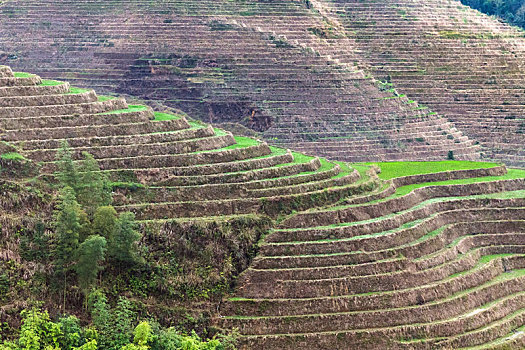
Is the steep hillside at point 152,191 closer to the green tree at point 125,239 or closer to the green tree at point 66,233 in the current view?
the green tree at point 66,233

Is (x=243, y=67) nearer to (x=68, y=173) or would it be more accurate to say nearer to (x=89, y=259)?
(x=68, y=173)

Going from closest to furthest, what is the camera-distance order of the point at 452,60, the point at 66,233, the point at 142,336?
the point at 142,336 → the point at 66,233 → the point at 452,60

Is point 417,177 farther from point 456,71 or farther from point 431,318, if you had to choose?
point 456,71

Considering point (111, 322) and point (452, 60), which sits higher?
point (452, 60)

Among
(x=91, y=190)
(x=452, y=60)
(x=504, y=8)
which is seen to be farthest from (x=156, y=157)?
(x=504, y=8)

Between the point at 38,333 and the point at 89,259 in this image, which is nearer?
the point at 38,333

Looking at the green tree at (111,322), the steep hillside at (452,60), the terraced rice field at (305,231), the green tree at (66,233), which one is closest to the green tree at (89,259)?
the green tree at (66,233)
